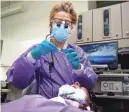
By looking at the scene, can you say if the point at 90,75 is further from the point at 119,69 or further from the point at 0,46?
the point at 0,46

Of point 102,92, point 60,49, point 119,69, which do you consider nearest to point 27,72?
point 60,49

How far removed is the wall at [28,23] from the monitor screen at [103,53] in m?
1.27

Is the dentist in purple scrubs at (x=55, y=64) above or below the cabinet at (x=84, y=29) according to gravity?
below

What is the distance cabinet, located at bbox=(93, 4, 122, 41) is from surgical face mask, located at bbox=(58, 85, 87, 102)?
181 centimetres

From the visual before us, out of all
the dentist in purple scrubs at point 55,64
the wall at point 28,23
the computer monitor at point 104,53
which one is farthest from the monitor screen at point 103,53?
the wall at point 28,23

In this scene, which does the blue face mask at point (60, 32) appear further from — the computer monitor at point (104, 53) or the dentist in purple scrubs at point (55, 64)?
the computer monitor at point (104, 53)

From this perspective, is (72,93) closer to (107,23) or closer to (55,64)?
(55,64)

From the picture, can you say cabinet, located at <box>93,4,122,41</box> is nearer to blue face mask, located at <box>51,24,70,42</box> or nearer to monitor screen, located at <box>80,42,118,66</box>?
monitor screen, located at <box>80,42,118,66</box>

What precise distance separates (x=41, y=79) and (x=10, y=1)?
3.63m

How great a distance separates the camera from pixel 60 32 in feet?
5.08

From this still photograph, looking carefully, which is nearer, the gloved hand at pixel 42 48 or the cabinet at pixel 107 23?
the gloved hand at pixel 42 48

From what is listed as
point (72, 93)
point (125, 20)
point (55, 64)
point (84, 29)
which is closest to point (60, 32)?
point (55, 64)

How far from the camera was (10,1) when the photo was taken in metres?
4.72

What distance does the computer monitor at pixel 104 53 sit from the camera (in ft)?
8.36
